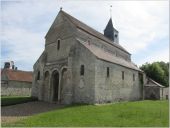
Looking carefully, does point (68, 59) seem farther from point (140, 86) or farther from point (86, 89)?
point (140, 86)

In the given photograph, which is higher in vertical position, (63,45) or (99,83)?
(63,45)

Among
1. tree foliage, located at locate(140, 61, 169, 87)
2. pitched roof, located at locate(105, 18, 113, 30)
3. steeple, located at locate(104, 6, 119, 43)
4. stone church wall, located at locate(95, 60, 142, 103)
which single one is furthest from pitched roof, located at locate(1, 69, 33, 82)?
tree foliage, located at locate(140, 61, 169, 87)

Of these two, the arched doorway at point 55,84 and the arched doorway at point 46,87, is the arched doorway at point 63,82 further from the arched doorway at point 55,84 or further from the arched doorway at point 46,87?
the arched doorway at point 46,87

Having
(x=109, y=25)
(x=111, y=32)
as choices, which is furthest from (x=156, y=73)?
(x=109, y=25)

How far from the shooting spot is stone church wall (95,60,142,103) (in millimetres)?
21281

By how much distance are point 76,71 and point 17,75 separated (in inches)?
1074

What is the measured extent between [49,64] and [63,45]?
318 centimetres

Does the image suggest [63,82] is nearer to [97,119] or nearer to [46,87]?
[46,87]

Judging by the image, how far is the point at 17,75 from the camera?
149 feet

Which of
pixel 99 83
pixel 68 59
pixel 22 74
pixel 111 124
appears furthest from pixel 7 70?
pixel 111 124

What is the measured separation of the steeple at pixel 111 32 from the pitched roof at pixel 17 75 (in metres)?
21.2

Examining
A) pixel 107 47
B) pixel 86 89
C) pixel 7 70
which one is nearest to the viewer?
pixel 86 89

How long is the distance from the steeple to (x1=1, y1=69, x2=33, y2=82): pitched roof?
2117 centimetres

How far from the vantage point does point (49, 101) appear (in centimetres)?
2430
